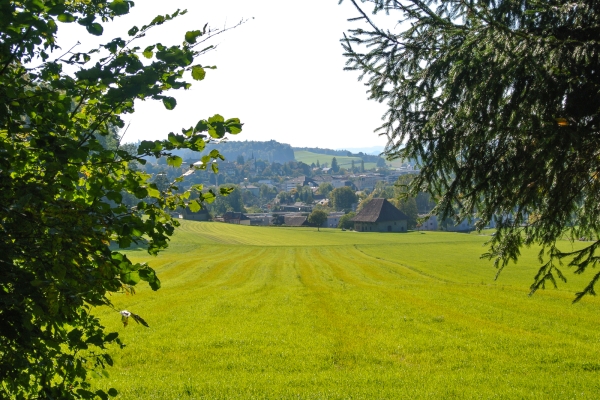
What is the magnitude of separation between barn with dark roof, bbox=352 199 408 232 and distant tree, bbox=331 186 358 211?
2168 inches

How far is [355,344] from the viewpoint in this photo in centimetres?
1167

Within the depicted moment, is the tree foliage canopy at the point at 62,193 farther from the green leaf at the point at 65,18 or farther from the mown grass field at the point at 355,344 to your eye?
the mown grass field at the point at 355,344

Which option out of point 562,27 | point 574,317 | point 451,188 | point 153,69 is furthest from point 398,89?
point 574,317

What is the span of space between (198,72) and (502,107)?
3.93m

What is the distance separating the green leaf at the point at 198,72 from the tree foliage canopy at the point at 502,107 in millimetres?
2892

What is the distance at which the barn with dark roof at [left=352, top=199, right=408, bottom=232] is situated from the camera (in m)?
93.2

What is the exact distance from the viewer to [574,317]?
15.9m

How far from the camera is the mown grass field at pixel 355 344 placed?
8430mm

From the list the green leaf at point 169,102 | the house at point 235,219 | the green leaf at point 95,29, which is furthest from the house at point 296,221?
the green leaf at point 95,29

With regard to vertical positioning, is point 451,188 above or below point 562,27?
below

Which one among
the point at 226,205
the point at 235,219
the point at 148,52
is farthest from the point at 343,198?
the point at 148,52

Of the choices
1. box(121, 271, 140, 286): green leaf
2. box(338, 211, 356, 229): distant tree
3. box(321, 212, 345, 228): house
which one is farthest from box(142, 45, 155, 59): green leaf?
box(321, 212, 345, 228): house

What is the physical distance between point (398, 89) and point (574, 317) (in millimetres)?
12845

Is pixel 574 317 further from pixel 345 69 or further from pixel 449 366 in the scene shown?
pixel 345 69
